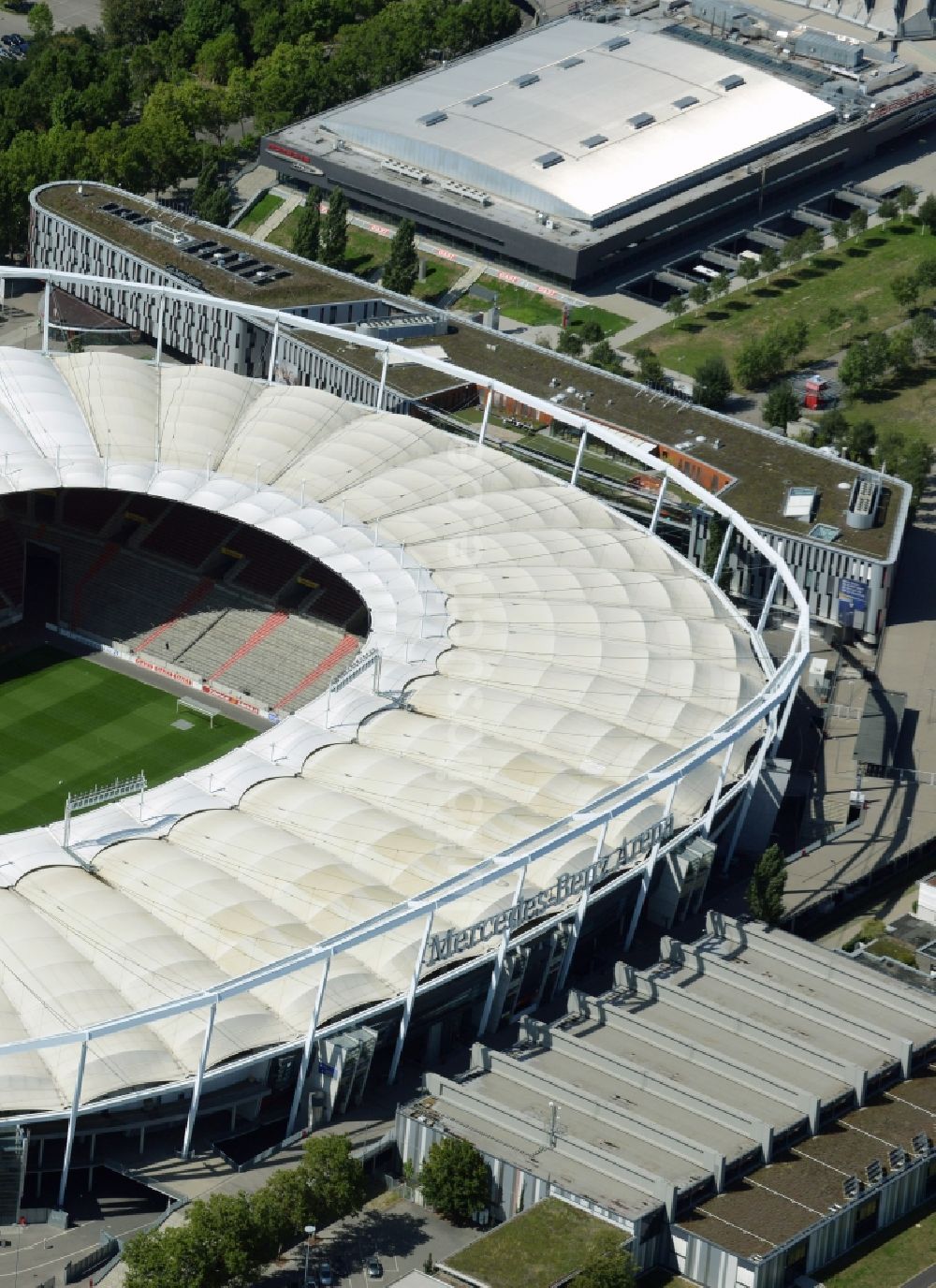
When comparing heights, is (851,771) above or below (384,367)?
below

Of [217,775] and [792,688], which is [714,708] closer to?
[792,688]

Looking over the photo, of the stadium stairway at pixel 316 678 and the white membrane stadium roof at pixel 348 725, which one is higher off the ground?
the white membrane stadium roof at pixel 348 725

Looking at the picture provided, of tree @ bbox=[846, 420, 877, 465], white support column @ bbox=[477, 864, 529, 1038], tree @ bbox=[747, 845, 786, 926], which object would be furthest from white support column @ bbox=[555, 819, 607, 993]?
tree @ bbox=[846, 420, 877, 465]

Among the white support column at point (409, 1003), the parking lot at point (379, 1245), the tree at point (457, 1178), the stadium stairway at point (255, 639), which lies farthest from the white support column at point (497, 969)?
the stadium stairway at point (255, 639)

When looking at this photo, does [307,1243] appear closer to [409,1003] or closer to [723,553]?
[409,1003]

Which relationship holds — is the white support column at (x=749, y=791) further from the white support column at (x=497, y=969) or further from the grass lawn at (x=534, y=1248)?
the grass lawn at (x=534, y=1248)

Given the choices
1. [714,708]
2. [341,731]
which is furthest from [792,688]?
[341,731]
